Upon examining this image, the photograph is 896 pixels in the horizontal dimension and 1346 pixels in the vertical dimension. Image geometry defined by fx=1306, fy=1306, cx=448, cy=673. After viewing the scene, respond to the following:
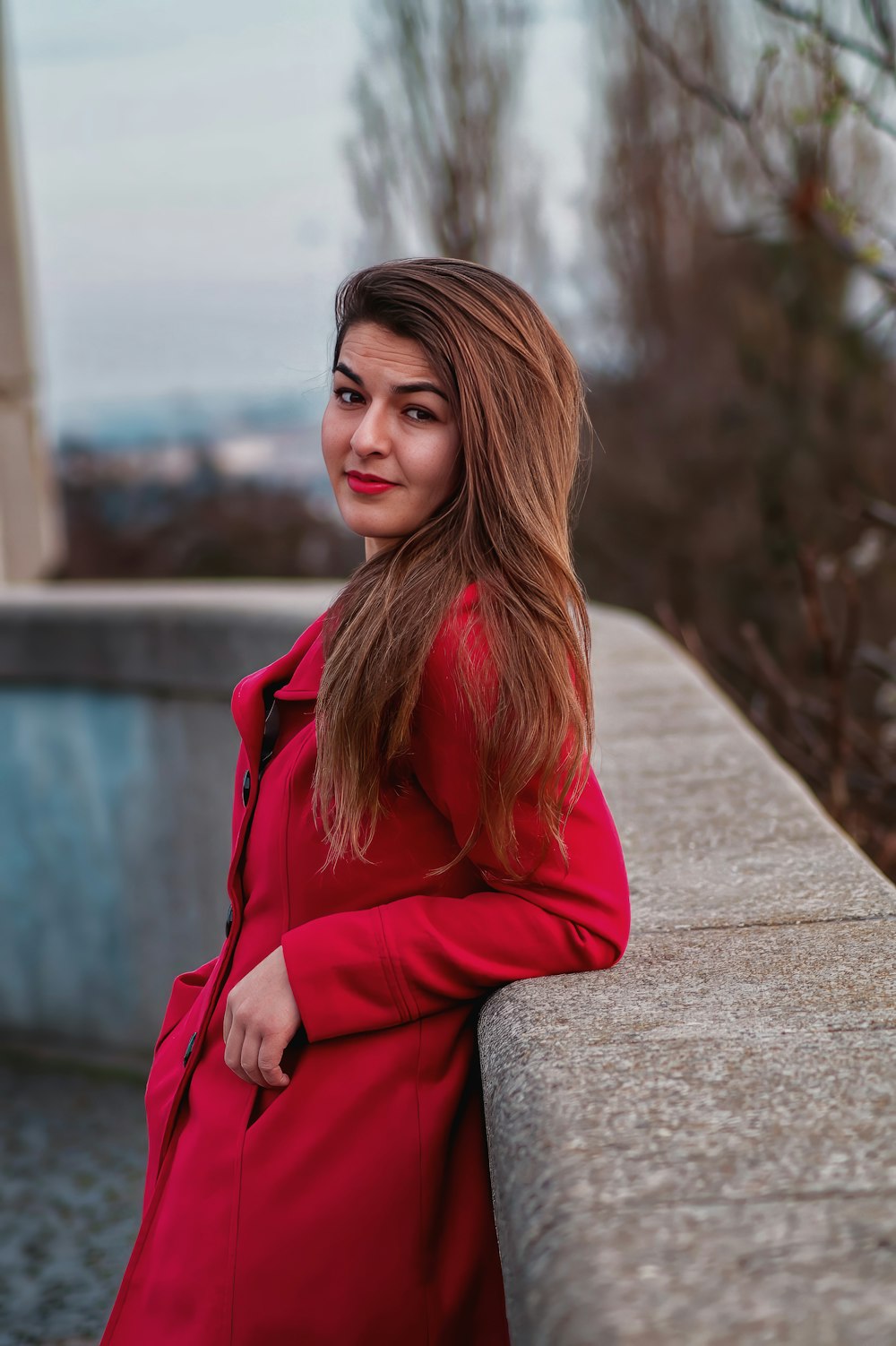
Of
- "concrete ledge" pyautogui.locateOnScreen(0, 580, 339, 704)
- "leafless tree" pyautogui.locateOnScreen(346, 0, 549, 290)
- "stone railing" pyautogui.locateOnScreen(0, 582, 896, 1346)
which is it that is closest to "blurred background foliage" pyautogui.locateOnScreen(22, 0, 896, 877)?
"leafless tree" pyautogui.locateOnScreen(346, 0, 549, 290)

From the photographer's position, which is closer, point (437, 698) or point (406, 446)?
point (437, 698)

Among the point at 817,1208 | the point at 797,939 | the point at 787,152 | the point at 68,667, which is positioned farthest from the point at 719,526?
the point at 817,1208

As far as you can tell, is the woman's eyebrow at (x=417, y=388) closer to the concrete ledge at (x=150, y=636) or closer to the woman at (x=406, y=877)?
the woman at (x=406, y=877)

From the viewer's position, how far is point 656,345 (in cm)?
1045

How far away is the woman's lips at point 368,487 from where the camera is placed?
1.43 meters

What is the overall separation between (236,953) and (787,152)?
26.8 feet

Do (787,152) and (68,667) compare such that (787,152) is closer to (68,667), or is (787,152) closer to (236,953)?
(68,667)

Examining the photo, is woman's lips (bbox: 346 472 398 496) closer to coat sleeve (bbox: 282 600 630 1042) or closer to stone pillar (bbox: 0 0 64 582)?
coat sleeve (bbox: 282 600 630 1042)

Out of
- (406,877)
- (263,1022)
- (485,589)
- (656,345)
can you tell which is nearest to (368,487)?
(485,589)

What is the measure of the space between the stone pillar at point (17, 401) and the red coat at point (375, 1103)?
545 centimetres

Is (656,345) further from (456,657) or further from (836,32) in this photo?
(456,657)

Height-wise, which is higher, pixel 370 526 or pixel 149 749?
pixel 370 526

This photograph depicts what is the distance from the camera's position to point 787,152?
8.40 m

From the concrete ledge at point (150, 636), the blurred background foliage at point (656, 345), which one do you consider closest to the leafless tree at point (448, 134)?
the blurred background foliage at point (656, 345)
